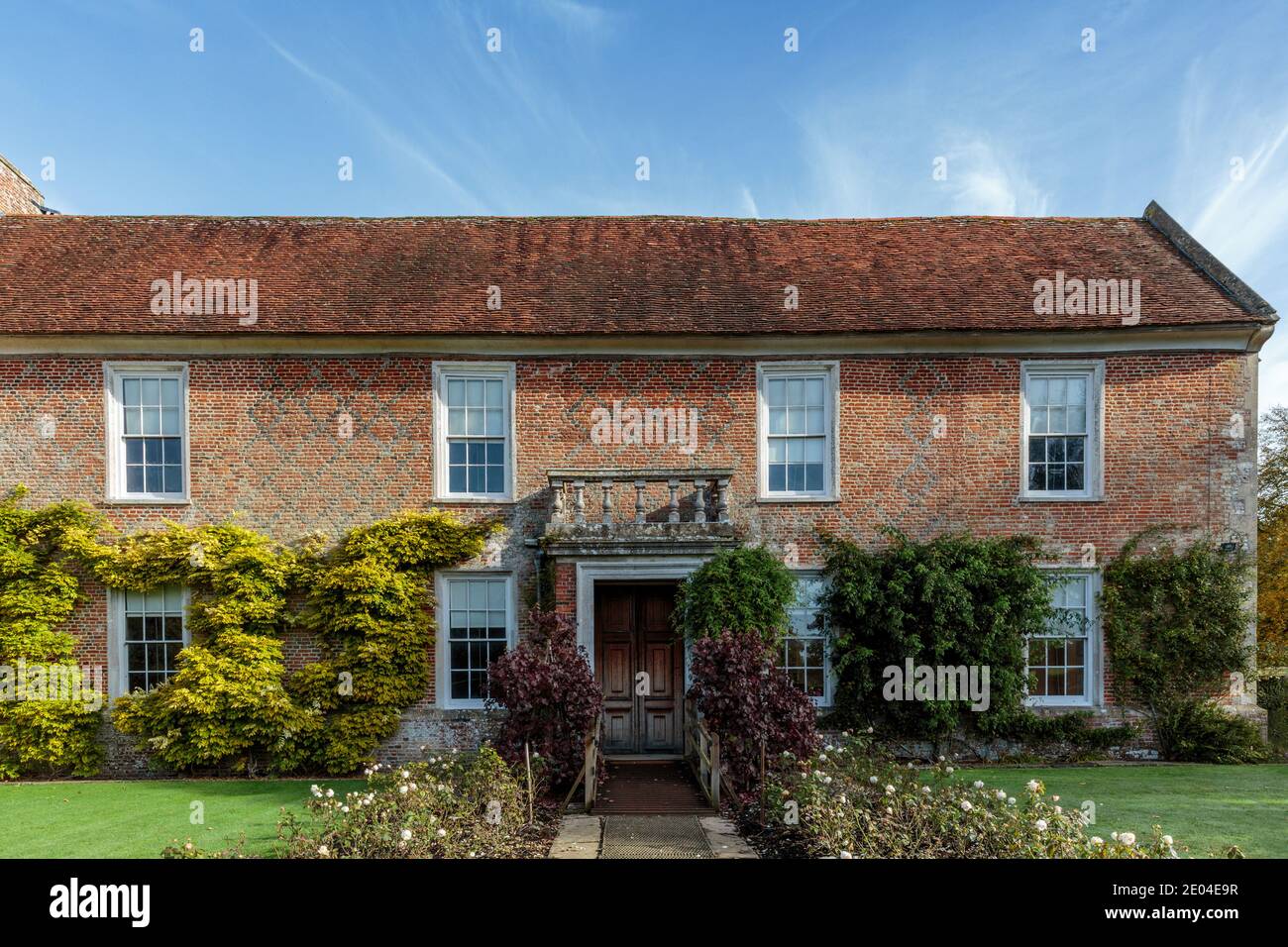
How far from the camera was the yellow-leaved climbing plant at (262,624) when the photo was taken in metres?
11.7

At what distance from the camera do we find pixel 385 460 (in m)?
12.5

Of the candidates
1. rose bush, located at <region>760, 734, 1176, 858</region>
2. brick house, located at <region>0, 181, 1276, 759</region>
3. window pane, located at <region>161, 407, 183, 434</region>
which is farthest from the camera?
window pane, located at <region>161, 407, 183, 434</region>

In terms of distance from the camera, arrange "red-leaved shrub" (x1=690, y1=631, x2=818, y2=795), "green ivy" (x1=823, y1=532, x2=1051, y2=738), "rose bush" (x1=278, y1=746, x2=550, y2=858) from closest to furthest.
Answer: "rose bush" (x1=278, y1=746, x2=550, y2=858) < "red-leaved shrub" (x1=690, y1=631, x2=818, y2=795) < "green ivy" (x1=823, y1=532, x2=1051, y2=738)

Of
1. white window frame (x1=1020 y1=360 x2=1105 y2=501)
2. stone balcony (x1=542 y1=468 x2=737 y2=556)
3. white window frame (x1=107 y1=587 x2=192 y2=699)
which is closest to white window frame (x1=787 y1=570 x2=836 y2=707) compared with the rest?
stone balcony (x1=542 y1=468 x2=737 y2=556)

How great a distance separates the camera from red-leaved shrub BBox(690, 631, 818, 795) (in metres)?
9.61

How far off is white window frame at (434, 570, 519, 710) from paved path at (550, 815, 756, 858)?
3873mm

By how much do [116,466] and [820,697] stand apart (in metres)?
12.6

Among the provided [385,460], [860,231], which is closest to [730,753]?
[385,460]

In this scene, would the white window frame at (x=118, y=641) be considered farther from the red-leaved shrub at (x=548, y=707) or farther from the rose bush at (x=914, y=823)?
the rose bush at (x=914, y=823)

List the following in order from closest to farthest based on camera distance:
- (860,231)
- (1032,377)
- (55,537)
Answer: (55,537) < (1032,377) < (860,231)

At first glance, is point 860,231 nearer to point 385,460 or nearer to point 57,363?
point 385,460

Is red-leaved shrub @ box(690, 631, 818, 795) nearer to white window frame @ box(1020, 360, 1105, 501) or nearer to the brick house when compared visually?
the brick house

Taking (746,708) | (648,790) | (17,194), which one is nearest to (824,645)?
(746,708)

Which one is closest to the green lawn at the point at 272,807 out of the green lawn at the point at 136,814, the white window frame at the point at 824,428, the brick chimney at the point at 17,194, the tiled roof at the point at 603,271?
the green lawn at the point at 136,814
